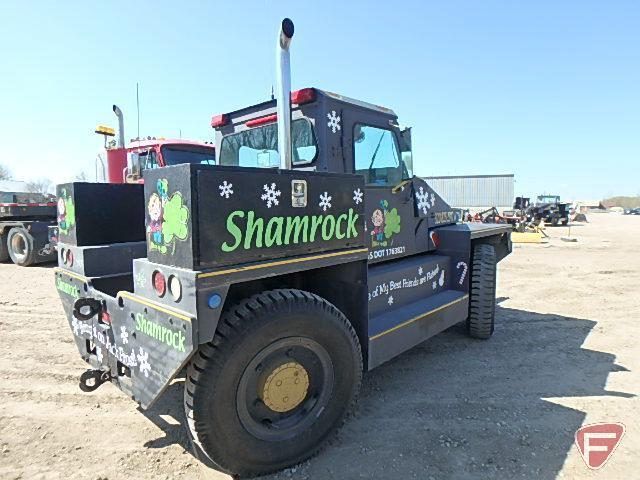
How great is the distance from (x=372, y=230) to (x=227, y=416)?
203 cm

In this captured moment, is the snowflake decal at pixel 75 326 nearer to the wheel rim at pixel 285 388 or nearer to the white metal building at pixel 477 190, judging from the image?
the wheel rim at pixel 285 388

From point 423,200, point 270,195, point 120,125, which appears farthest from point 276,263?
point 120,125

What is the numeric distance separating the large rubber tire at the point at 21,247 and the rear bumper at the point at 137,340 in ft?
29.8

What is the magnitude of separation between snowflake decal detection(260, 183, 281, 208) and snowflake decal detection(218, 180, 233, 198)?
0.70 feet

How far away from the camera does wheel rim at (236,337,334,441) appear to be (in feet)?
8.07

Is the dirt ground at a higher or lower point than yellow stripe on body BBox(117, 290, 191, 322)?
lower

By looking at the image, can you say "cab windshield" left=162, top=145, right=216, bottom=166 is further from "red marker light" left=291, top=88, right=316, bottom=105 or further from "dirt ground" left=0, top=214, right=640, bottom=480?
"red marker light" left=291, top=88, right=316, bottom=105

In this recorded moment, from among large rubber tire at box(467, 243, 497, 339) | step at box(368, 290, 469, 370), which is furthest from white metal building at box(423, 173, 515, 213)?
step at box(368, 290, 469, 370)

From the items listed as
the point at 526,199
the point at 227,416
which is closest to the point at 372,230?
the point at 227,416

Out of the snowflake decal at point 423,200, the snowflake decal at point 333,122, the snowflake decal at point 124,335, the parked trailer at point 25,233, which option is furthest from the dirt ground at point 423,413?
the parked trailer at point 25,233

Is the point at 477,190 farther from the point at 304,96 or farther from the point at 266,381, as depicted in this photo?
the point at 266,381

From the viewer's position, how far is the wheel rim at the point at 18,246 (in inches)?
430

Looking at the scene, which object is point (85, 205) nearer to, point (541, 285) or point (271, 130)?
point (271, 130)

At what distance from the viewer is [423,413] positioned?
3303mm
